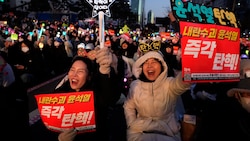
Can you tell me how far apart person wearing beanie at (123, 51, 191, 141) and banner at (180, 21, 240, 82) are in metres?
0.39

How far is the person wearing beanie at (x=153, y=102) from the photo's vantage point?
3.30m

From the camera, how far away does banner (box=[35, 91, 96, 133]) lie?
2.76 m

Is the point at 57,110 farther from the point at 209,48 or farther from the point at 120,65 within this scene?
the point at 120,65

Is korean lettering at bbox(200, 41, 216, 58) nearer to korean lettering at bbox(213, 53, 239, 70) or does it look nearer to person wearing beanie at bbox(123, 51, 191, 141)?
korean lettering at bbox(213, 53, 239, 70)

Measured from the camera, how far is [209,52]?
115 inches

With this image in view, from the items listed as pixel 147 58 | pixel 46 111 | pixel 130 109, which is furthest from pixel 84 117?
pixel 147 58

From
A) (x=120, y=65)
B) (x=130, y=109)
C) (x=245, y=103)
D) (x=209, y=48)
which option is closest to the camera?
(x=245, y=103)

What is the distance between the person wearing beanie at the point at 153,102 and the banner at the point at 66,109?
750 millimetres

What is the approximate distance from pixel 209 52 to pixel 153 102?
922 mm

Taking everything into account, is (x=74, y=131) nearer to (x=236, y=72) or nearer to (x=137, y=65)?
(x=137, y=65)

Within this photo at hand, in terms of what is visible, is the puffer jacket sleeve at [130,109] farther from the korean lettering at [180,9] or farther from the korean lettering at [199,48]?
the korean lettering at [180,9]

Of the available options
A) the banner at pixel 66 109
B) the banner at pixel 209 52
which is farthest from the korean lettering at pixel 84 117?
the banner at pixel 209 52

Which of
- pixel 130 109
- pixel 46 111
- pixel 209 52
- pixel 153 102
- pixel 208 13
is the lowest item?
pixel 130 109

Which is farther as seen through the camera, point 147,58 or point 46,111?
point 147,58
